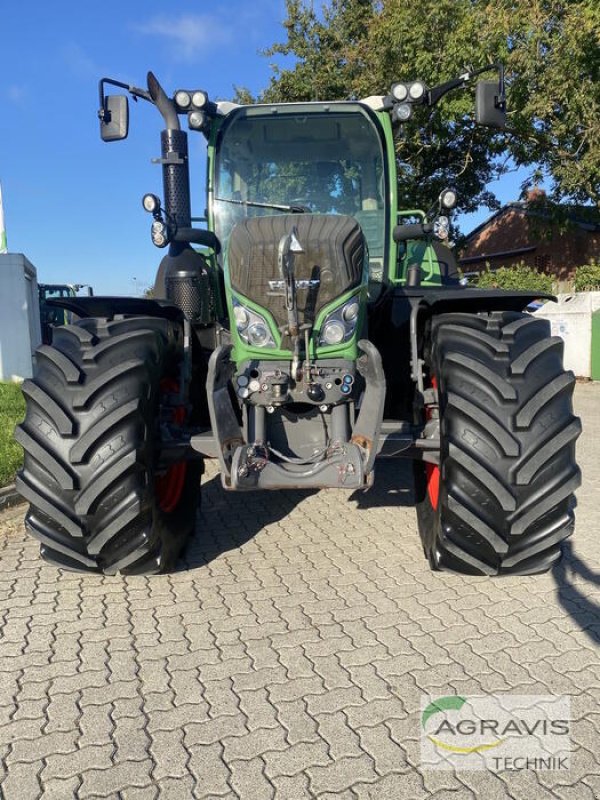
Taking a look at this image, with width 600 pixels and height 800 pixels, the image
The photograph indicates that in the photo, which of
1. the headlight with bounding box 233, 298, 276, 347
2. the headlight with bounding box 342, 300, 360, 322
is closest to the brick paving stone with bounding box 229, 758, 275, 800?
the headlight with bounding box 233, 298, 276, 347

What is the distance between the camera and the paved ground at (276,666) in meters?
2.07

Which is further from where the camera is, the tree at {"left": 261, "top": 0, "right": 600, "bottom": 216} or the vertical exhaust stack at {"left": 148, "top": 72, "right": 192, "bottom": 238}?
the tree at {"left": 261, "top": 0, "right": 600, "bottom": 216}

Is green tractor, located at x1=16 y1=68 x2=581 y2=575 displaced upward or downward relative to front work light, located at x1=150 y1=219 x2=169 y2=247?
downward

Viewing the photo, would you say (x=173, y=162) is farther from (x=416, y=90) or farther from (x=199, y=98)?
(x=416, y=90)

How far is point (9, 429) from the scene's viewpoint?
22.4 ft

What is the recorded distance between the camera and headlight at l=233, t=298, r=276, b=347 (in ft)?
10.9

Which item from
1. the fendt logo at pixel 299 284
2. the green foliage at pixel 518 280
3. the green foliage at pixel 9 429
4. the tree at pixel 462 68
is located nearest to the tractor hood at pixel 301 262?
the fendt logo at pixel 299 284

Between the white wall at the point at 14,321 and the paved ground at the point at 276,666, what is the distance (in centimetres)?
705

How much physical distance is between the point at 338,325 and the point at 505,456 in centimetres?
103

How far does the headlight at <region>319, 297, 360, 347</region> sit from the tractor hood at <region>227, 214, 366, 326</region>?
0.22 ft

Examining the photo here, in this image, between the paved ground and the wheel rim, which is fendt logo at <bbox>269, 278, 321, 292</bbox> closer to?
the wheel rim

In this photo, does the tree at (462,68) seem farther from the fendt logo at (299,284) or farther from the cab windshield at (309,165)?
the fendt logo at (299,284)

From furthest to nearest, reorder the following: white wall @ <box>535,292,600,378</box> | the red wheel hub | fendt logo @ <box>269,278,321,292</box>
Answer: white wall @ <box>535,292,600,378</box> → the red wheel hub → fendt logo @ <box>269,278,321,292</box>

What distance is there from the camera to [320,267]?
3.25 metres
